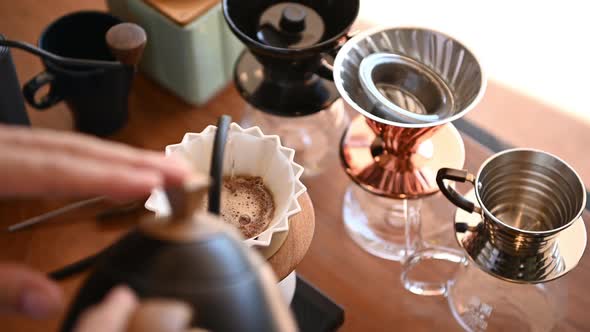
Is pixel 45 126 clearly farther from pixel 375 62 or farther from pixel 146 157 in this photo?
pixel 146 157

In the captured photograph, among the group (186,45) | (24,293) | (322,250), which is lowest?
(322,250)

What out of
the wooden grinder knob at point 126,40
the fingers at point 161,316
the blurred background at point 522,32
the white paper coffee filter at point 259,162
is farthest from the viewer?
the blurred background at point 522,32

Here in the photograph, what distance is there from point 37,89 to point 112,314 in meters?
0.44

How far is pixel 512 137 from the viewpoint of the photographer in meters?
0.79

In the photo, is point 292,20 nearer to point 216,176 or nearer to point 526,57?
point 216,176

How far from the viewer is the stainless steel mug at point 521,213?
563mm

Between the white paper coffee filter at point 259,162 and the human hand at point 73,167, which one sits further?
the white paper coffee filter at point 259,162

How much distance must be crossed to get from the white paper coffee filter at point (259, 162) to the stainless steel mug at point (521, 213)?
5.1 inches

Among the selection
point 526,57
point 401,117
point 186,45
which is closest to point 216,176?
point 401,117

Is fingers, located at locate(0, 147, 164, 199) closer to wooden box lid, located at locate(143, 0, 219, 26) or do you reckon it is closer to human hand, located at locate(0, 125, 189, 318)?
human hand, located at locate(0, 125, 189, 318)

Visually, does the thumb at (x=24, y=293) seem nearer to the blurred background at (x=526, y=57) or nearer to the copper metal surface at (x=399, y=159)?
the copper metal surface at (x=399, y=159)

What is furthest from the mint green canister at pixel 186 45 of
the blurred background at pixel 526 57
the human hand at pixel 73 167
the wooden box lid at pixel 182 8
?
the human hand at pixel 73 167

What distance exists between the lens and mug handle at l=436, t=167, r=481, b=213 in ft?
1.89

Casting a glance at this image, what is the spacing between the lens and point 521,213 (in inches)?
24.1
